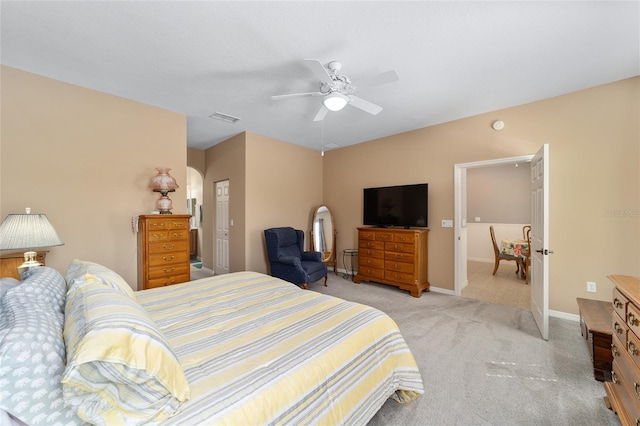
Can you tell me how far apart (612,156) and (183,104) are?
516 cm

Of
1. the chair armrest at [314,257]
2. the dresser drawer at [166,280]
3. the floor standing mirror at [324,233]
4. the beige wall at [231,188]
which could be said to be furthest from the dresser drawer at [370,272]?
the dresser drawer at [166,280]

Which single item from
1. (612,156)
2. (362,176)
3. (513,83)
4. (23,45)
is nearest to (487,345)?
(612,156)

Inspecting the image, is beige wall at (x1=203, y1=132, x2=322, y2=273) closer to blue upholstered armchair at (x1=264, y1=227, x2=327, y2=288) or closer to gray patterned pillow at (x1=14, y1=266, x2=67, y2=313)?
blue upholstered armchair at (x1=264, y1=227, x2=327, y2=288)

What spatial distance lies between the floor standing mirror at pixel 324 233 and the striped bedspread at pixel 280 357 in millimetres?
3339

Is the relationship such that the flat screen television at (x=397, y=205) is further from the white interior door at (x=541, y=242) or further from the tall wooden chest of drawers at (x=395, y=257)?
the white interior door at (x=541, y=242)

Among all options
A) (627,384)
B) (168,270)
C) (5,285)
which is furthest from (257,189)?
(627,384)

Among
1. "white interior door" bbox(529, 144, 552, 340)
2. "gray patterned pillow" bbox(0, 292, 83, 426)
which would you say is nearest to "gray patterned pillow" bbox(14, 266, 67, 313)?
"gray patterned pillow" bbox(0, 292, 83, 426)

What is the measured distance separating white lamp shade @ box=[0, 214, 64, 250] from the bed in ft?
2.15

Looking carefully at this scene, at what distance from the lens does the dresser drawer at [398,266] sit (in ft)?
13.0

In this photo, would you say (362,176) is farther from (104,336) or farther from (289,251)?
(104,336)

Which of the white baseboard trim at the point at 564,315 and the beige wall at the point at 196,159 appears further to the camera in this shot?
the beige wall at the point at 196,159

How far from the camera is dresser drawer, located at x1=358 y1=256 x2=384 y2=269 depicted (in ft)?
14.1

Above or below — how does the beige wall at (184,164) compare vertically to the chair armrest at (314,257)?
above

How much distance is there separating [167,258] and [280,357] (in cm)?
252
